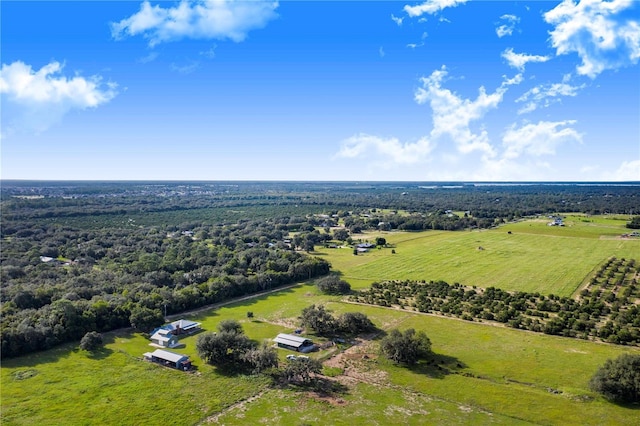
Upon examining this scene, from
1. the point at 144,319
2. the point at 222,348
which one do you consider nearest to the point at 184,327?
the point at 144,319

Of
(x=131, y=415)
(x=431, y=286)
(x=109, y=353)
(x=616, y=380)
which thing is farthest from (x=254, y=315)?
(x=616, y=380)

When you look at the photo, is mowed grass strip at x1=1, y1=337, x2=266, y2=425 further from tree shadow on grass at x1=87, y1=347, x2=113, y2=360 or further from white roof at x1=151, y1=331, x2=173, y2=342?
white roof at x1=151, y1=331, x2=173, y2=342

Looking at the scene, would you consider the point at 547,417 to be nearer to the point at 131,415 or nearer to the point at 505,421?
the point at 505,421

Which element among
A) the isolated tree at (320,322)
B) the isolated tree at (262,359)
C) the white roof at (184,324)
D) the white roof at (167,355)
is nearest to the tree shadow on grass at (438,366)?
the isolated tree at (320,322)

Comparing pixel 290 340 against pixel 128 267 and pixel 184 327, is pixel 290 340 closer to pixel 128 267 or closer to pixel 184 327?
pixel 184 327

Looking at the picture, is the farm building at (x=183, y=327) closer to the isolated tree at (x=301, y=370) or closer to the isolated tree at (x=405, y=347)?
the isolated tree at (x=301, y=370)
